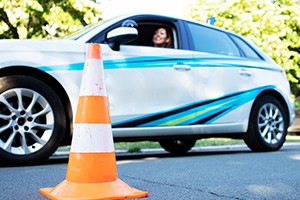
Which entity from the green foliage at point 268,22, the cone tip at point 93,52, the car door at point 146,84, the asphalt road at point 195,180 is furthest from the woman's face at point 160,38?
the green foliage at point 268,22

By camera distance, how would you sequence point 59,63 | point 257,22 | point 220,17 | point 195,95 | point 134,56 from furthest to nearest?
point 220,17 → point 257,22 → point 195,95 → point 134,56 → point 59,63

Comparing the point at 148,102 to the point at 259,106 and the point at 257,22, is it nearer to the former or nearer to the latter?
the point at 259,106

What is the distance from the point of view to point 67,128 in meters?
4.27

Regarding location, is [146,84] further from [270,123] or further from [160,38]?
[270,123]

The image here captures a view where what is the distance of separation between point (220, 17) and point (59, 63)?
55.8ft

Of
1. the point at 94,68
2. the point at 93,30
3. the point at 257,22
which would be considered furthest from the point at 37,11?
the point at 257,22

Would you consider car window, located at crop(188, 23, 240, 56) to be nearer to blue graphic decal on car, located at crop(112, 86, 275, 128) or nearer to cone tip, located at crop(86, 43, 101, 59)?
blue graphic decal on car, located at crop(112, 86, 275, 128)

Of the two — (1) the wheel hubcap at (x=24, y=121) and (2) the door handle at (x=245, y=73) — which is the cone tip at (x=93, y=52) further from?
(2) the door handle at (x=245, y=73)

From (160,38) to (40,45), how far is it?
1.87m

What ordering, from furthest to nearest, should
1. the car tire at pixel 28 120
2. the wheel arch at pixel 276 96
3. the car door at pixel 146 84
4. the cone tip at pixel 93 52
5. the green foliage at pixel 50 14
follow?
the green foliage at pixel 50 14 < the wheel arch at pixel 276 96 < the car door at pixel 146 84 < the car tire at pixel 28 120 < the cone tip at pixel 93 52

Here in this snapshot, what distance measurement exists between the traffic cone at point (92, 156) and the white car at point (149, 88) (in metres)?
1.65

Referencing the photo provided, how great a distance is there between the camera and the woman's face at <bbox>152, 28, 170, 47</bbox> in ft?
18.1

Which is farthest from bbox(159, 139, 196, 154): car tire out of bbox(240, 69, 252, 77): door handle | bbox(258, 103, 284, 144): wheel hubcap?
bbox(240, 69, 252, 77): door handle

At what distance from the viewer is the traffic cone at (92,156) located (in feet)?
7.42
